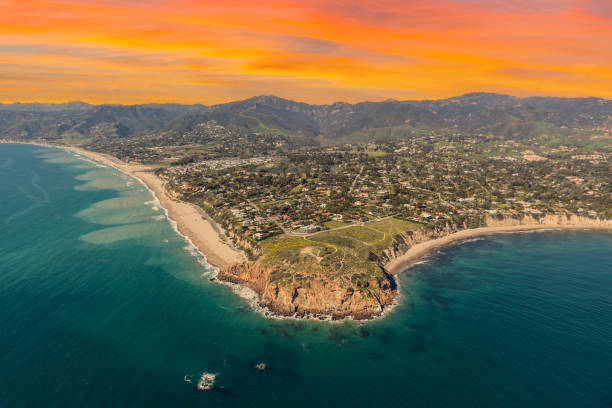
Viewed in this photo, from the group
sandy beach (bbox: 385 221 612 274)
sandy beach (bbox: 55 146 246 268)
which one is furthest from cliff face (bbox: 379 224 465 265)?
sandy beach (bbox: 55 146 246 268)

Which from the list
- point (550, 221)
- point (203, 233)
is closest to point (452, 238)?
point (550, 221)

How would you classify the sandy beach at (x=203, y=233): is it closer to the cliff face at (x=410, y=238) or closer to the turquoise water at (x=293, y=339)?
the turquoise water at (x=293, y=339)

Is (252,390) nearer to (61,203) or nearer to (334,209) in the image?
(334,209)

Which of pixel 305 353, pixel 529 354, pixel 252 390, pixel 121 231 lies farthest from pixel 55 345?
pixel 529 354

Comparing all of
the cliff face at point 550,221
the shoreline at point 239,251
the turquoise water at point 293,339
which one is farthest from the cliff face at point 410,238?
the cliff face at point 550,221

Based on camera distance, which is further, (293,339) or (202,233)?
(202,233)

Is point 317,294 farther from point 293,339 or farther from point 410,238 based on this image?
point 410,238

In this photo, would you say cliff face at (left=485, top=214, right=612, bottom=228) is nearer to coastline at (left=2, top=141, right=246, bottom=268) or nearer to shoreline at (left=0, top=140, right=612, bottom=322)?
shoreline at (left=0, top=140, right=612, bottom=322)
